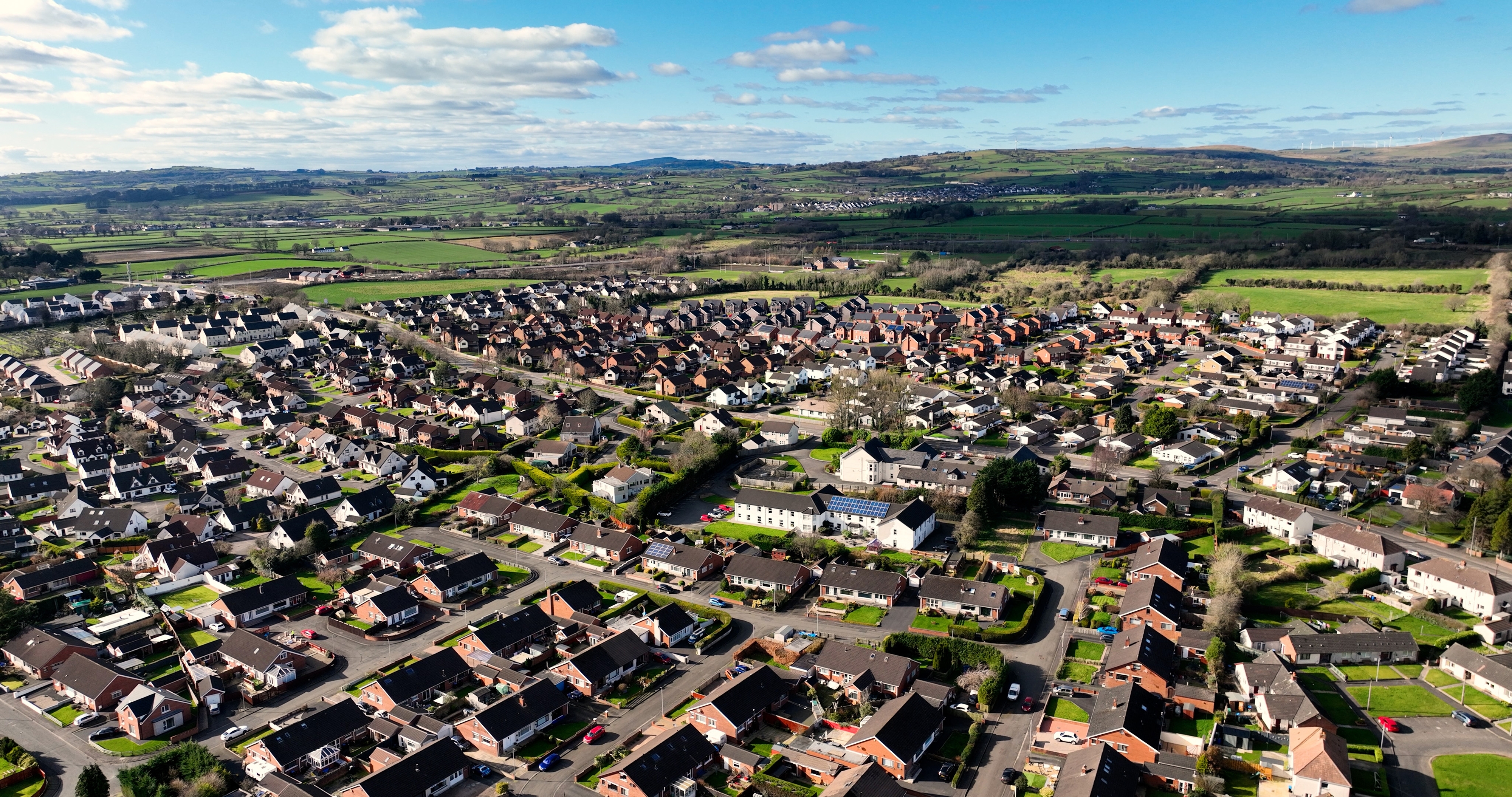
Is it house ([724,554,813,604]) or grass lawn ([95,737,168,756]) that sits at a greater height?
house ([724,554,813,604])

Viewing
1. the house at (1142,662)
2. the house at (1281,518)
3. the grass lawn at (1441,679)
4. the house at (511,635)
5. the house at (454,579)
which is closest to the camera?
the house at (1142,662)

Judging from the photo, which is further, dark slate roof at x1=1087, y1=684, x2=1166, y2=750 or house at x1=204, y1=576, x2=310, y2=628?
house at x1=204, y1=576, x2=310, y2=628

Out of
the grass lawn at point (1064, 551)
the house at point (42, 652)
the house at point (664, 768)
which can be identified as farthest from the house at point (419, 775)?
the grass lawn at point (1064, 551)

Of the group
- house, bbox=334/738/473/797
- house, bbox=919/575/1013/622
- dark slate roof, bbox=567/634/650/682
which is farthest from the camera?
house, bbox=919/575/1013/622

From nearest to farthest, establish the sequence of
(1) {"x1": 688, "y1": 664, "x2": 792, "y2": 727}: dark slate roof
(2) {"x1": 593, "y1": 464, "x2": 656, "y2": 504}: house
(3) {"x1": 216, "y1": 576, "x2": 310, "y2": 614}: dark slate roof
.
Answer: (1) {"x1": 688, "y1": 664, "x2": 792, "y2": 727}: dark slate roof
(3) {"x1": 216, "y1": 576, "x2": 310, "y2": 614}: dark slate roof
(2) {"x1": 593, "y1": 464, "x2": 656, "y2": 504}: house

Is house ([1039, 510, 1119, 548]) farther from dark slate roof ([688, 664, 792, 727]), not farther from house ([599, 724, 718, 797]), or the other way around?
house ([599, 724, 718, 797])

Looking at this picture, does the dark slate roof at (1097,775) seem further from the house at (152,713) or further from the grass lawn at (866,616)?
the house at (152,713)

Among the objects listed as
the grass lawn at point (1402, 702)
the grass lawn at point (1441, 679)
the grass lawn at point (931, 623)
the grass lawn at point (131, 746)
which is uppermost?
the grass lawn at point (131, 746)

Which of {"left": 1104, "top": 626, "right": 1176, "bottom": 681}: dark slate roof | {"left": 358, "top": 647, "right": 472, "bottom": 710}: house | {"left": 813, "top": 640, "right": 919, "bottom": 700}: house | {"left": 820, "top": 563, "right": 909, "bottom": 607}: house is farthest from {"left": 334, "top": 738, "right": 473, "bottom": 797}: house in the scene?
{"left": 1104, "top": 626, "right": 1176, "bottom": 681}: dark slate roof
